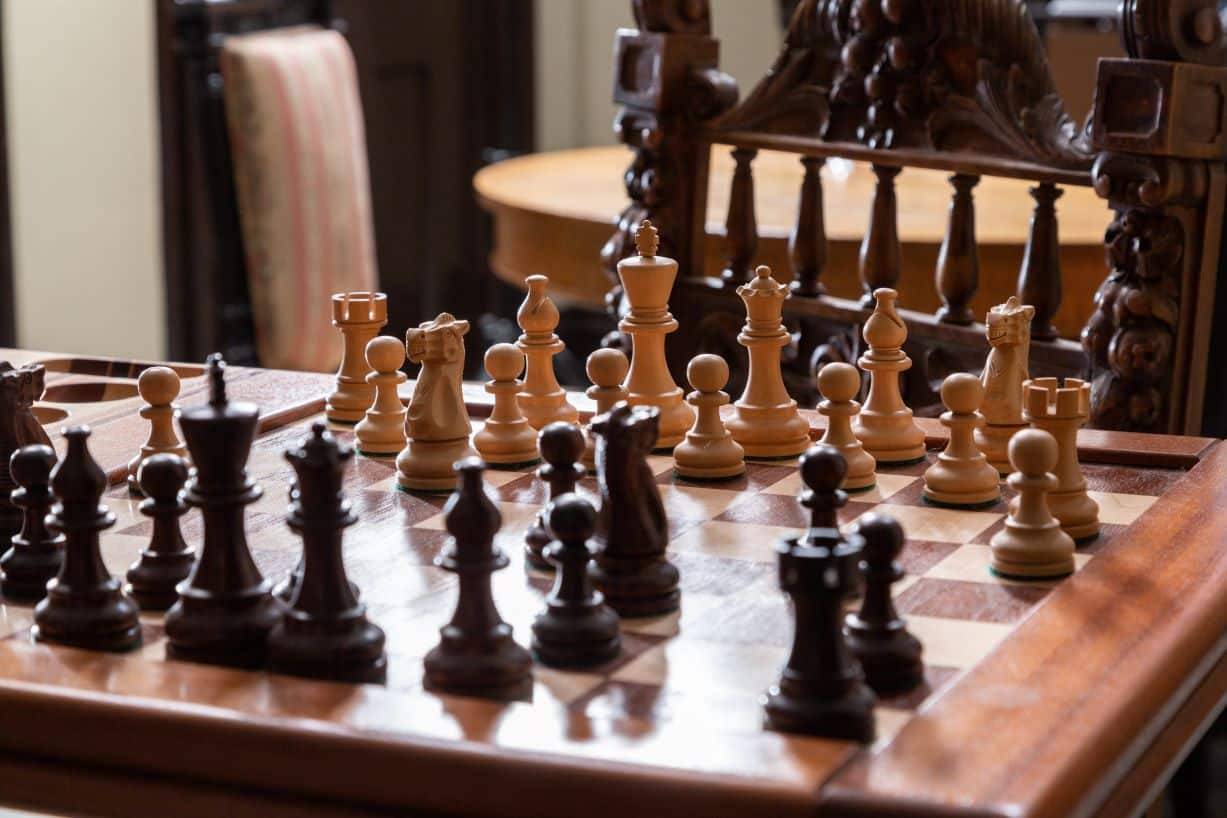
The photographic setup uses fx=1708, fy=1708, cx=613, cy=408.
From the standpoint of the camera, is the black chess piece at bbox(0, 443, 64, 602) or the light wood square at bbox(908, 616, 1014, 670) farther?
the black chess piece at bbox(0, 443, 64, 602)

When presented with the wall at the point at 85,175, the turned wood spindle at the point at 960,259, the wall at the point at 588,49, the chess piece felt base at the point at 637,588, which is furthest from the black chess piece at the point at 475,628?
the wall at the point at 588,49

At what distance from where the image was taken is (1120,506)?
1.38 meters

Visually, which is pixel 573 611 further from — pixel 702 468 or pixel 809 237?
pixel 809 237

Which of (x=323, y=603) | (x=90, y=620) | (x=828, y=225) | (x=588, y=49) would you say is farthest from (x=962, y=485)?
(x=588, y=49)

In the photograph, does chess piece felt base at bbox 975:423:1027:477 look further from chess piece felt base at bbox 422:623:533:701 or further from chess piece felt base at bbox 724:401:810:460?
Answer: chess piece felt base at bbox 422:623:533:701

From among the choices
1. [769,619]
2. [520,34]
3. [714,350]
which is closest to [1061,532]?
[769,619]

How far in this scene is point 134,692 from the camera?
3.16 feet

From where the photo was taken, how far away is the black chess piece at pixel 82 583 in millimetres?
1062

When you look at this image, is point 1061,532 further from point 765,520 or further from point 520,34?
point 520,34

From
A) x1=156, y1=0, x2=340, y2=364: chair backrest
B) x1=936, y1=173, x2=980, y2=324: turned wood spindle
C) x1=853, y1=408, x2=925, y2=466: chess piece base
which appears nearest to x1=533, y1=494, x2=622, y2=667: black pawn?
x1=853, y1=408, x2=925, y2=466: chess piece base

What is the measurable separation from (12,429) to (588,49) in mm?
5404

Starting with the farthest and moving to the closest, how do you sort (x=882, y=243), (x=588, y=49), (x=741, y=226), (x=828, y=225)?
(x=588, y=49)
(x=828, y=225)
(x=741, y=226)
(x=882, y=243)

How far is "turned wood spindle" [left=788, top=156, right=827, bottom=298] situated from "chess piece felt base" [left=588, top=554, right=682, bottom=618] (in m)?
1.15

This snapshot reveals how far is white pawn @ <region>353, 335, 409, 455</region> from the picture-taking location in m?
1.56
